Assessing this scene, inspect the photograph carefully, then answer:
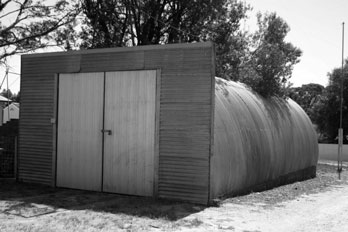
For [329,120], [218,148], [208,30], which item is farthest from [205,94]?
[329,120]

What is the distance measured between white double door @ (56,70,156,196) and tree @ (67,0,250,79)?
1280cm

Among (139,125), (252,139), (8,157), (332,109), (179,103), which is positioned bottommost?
(8,157)

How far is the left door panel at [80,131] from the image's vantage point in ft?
33.3

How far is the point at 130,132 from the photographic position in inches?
384

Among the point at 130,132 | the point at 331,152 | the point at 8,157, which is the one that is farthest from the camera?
the point at 331,152

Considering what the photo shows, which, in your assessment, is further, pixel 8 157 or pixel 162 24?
pixel 162 24

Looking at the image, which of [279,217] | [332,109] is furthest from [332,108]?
[279,217]

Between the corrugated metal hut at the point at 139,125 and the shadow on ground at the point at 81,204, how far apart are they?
1.51ft

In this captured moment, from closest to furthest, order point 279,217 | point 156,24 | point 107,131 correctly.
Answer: point 279,217 < point 107,131 < point 156,24

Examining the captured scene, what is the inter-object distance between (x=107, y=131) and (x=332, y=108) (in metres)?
28.6

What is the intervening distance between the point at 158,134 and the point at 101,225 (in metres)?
2.99

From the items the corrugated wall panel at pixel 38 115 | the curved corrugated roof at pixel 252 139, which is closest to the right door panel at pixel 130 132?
the corrugated wall panel at pixel 38 115

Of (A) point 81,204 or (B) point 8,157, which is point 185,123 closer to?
(A) point 81,204

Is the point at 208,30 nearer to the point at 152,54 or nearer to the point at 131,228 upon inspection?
the point at 152,54
